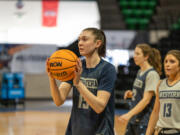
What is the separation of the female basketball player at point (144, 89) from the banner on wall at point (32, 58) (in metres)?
10.3

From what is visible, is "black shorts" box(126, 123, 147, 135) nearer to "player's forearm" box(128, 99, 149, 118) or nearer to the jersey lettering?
"player's forearm" box(128, 99, 149, 118)

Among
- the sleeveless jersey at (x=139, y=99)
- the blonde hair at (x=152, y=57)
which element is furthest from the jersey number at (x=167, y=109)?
the blonde hair at (x=152, y=57)

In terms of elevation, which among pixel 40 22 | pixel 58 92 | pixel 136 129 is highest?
pixel 40 22

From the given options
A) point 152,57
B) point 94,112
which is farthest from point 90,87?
point 152,57

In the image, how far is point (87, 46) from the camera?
7.63 feet

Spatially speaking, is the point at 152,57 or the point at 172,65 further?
the point at 152,57

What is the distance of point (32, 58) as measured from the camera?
46.0ft

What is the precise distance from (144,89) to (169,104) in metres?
0.85

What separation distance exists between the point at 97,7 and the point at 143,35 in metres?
3.67

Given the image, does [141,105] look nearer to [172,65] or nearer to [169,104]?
[169,104]

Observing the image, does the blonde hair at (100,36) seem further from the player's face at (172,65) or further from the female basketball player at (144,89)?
the female basketball player at (144,89)

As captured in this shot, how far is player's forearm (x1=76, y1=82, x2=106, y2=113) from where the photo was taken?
210 centimetres

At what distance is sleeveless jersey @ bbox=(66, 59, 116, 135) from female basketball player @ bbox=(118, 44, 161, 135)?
1.18 m

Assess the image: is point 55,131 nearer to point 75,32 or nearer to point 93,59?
point 93,59
